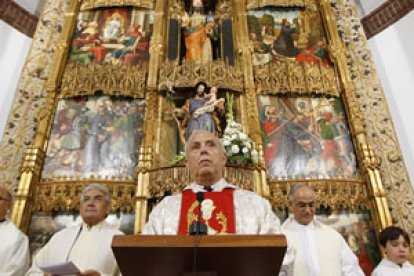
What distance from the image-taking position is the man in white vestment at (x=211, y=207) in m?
2.35

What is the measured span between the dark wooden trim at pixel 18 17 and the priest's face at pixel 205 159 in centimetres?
639

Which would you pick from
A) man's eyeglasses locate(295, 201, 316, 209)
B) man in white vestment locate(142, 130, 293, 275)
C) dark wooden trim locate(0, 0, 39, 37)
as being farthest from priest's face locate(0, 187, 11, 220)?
dark wooden trim locate(0, 0, 39, 37)

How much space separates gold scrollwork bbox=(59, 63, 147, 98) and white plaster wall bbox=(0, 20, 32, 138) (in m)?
1.10

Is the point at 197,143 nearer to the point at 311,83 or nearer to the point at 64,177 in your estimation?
the point at 64,177

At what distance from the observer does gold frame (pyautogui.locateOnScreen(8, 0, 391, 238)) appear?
199 inches

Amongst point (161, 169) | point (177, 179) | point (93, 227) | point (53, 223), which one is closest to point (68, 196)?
point (53, 223)

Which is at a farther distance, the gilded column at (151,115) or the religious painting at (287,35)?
the religious painting at (287,35)

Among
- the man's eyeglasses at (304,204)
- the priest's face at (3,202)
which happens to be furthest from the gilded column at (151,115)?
the man's eyeglasses at (304,204)

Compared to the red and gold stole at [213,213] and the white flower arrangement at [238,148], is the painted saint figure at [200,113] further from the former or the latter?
the red and gold stole at [213,213]

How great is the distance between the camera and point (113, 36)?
700 cm

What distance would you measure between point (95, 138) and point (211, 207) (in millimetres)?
3802

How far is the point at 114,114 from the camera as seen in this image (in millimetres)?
6094

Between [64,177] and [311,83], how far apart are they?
12.7 feet

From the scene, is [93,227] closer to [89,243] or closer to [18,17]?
[89,243]
